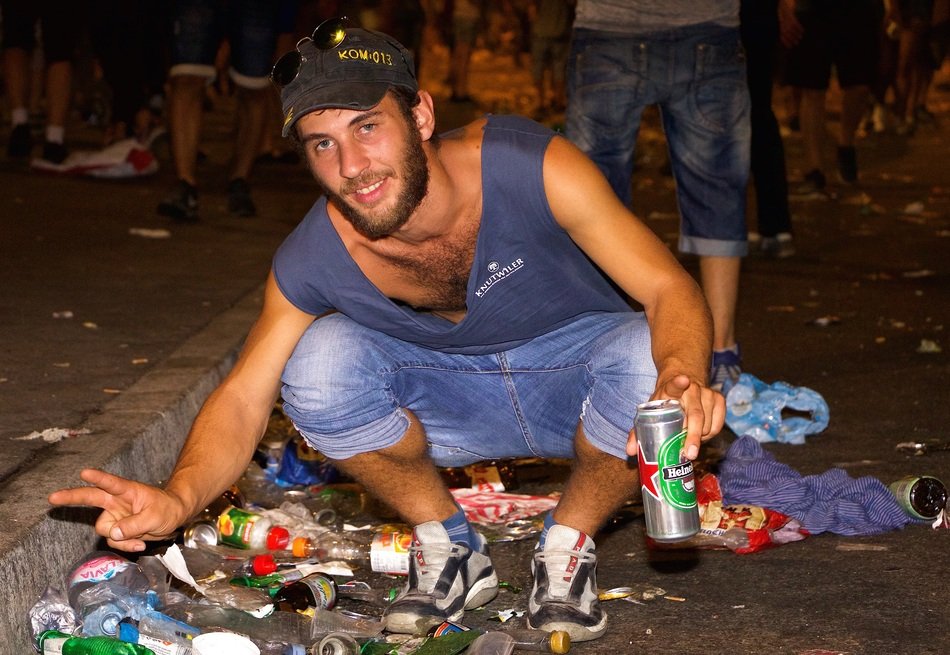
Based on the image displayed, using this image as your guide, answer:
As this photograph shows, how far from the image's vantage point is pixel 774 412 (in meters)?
4.85

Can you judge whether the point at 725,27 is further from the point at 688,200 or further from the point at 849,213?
the point at 849,213

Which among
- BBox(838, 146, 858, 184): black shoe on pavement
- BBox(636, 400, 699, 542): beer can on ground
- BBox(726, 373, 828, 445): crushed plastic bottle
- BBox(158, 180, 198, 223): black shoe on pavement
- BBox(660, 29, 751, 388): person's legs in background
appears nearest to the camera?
BBox(636, 400, 699, 542): beer can on ground

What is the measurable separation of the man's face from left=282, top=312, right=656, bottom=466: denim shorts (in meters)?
0.38

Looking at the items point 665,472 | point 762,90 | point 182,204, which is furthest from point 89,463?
point 182,204

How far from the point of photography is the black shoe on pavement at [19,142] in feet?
37.3

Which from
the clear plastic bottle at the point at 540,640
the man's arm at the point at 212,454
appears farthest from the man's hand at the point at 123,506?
the clear plastic bottle at the point at 540,640

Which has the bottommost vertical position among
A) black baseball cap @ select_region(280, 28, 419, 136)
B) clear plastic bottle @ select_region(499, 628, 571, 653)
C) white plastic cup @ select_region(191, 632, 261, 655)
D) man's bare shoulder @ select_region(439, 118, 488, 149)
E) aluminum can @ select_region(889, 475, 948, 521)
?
clear plastic bottle @ select_region(499, 628, 571, 653)

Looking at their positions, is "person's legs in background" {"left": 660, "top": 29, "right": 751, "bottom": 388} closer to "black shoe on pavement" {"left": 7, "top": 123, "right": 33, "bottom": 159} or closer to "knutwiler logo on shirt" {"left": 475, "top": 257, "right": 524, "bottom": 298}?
"knutwiler logo on shirt" {"left": 475, "top": 257, "right": 524, "bottom": 298}

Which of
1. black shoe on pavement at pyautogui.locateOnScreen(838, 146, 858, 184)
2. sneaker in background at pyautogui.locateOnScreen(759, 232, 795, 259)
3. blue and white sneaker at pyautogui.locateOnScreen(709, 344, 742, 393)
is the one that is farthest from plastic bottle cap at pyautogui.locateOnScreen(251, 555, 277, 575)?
black shoe on pavement at pyautogui.locateOnScreen(838, 146, 858, 184)

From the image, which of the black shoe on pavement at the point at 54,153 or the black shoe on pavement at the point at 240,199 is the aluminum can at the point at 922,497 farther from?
the black shoe on pavement at the point at 54,153

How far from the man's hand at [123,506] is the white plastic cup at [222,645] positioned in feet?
0.87

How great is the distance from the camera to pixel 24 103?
36.7 feet

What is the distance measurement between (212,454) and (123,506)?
37 cm

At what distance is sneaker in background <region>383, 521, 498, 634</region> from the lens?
3367 millimetres
